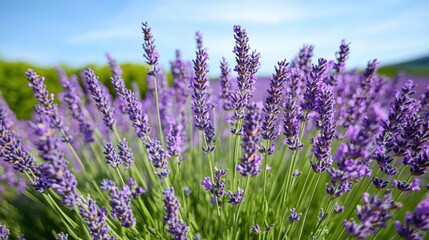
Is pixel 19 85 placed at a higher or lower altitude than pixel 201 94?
higher

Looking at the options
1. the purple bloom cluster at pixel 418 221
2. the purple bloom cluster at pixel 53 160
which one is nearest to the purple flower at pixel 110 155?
the purple bloom cluster at pixel 53 160

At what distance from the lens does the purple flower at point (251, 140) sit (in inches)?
60.7

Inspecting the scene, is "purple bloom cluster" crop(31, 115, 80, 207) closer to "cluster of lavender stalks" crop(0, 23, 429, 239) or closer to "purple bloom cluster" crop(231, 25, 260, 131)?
"cluster of lavender stalks" crop(0, 23, 429, 239)

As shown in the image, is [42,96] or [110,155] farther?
[42,96]

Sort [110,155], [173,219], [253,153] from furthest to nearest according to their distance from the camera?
[110,155]
[253,153]
[173,219]

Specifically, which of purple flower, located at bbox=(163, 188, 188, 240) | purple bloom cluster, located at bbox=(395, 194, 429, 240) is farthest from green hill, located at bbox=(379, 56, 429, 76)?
purple flower, located at bbox=(163, 188, 188, 240)

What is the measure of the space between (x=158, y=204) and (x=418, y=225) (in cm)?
213

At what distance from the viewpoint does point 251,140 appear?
5.23 feet

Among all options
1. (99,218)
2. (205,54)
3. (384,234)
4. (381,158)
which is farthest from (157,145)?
(384,234)

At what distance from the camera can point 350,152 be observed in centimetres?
134

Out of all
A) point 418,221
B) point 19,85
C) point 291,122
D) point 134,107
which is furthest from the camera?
point 19,85

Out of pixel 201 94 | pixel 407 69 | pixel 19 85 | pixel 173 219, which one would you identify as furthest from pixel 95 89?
pixel 407 69

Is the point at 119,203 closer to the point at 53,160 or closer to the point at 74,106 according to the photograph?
the point at 53,160

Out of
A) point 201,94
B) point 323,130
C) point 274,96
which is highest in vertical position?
point 201,94
